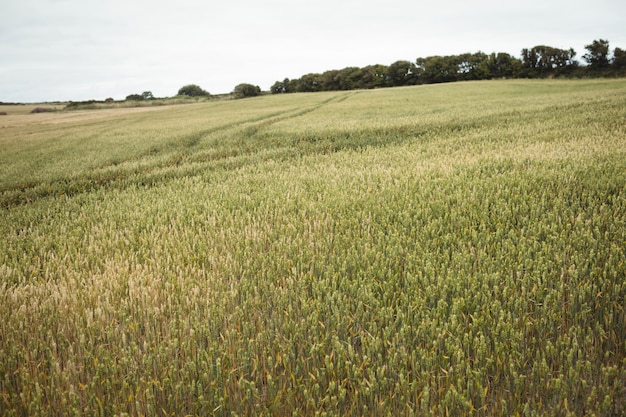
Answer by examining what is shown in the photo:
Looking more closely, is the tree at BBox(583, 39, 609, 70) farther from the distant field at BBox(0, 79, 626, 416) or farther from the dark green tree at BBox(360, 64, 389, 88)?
the distant field at BBox(0, 79, 626, 416)

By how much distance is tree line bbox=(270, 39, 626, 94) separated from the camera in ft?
247

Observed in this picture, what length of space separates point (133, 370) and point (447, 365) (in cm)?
193

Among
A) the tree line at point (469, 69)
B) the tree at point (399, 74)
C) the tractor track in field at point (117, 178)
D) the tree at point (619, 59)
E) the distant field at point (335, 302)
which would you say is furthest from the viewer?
the tree at point (399, 74)

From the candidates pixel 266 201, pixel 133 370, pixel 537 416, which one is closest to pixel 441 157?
pixel 266 201

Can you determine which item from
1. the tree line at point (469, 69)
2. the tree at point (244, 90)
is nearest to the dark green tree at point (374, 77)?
the tree line at point (469, 69)

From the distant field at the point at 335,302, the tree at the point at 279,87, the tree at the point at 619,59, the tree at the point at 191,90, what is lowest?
the distant field at the point at 335,302

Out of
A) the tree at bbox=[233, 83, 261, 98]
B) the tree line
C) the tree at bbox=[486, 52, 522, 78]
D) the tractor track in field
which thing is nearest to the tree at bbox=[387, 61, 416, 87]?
the tree line

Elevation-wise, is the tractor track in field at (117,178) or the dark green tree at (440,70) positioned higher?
the dark green tree at (440,70)

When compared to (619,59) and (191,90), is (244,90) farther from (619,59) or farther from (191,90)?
(619,59)

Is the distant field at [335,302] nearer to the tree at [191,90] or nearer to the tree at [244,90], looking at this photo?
the tree at [244,90]

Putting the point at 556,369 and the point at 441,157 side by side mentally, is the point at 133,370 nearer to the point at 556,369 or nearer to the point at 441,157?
the point at 556,369

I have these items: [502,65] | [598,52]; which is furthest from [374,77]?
[598,52]

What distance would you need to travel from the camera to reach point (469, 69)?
93.9 meters

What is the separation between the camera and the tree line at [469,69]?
247ft
